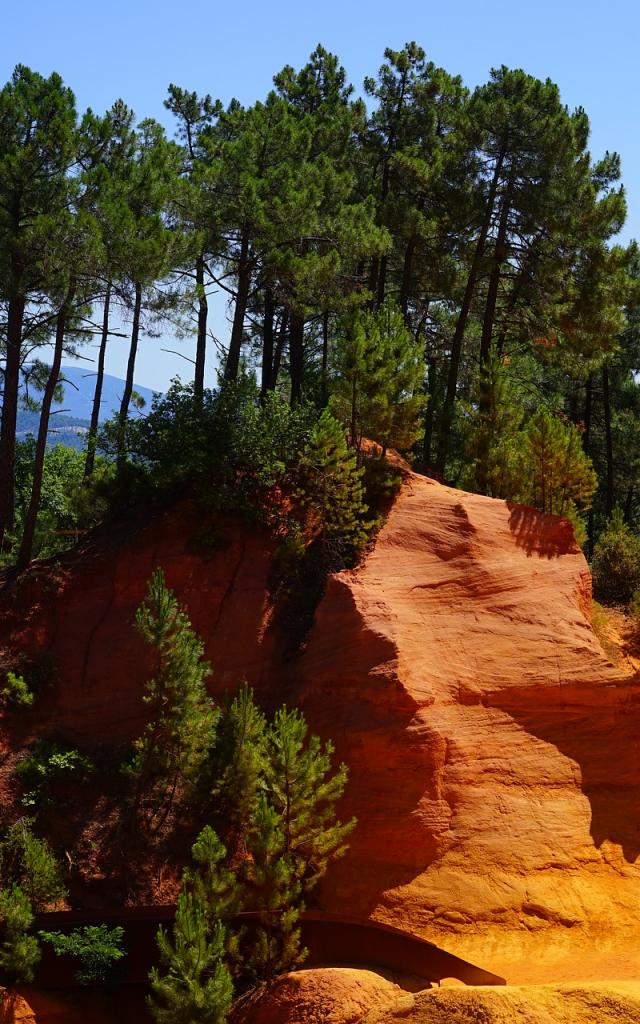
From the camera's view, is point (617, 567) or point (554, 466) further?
point (617, 567)

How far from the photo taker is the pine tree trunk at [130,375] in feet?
81.5

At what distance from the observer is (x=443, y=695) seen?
20.2 m

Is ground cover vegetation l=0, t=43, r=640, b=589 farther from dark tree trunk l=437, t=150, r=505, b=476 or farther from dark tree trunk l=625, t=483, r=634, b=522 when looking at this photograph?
dark tree trunk l=625, t=483, r=634, b=522

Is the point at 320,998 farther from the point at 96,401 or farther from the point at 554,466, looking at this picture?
the point at 96,401

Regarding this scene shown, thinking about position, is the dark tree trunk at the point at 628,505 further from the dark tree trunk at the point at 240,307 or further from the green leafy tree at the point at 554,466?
the dark tree trunk at the point at 240,307

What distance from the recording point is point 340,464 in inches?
878

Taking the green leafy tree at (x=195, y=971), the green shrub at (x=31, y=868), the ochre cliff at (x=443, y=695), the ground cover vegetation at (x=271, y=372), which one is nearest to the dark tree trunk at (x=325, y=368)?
the ground cover vegetation at (x=271, y=372)

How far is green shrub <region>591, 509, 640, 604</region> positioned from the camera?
27.7 m

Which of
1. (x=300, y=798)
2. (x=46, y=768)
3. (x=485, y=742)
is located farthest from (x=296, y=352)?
(x=300, y=798)

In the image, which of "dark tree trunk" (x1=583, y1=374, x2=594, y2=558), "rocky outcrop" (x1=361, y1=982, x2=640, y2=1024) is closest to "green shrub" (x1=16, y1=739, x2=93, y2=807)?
"rocky outcrop" (x1=361, y1=982, x2=640, y2=1024)

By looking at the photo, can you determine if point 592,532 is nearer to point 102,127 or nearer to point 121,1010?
point 102,127

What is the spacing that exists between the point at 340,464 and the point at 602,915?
1060cm

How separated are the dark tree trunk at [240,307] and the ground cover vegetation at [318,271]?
88mm

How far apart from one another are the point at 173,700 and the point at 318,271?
12.4m
